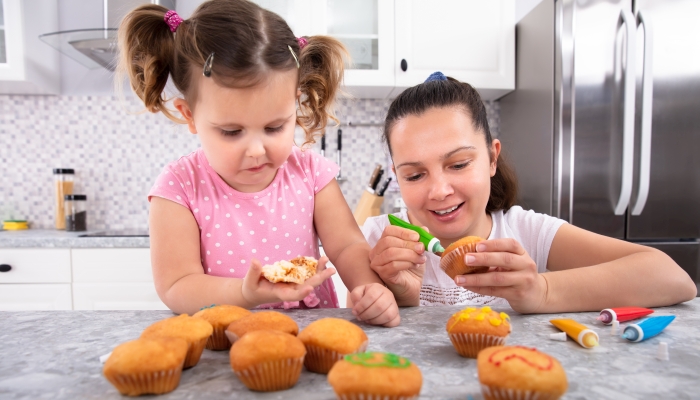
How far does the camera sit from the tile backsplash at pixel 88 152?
2627 millimetres

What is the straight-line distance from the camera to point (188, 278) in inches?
36.7

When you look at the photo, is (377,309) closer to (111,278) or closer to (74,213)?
(111,278)

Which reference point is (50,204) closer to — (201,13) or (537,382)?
(201,13)

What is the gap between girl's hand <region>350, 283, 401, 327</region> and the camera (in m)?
0.74

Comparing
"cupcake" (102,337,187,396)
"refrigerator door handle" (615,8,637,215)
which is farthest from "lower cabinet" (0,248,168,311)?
"refrigerator door handle" (615,8,637,215)

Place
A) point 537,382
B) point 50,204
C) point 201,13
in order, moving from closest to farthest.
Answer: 1. point 537,382
2. point 201,13
3. point 50,204

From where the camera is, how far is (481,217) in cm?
126

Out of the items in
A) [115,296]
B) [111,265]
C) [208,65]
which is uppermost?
[208,65]

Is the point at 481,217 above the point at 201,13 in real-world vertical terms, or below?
below

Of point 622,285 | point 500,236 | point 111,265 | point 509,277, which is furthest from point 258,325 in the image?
point 111,265

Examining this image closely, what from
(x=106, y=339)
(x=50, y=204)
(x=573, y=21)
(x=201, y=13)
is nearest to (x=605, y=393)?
(x=106, y=339)

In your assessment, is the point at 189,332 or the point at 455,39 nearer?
the point at 189,332

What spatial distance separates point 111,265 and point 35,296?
0.37 meters

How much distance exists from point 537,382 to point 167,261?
79 centimetres
